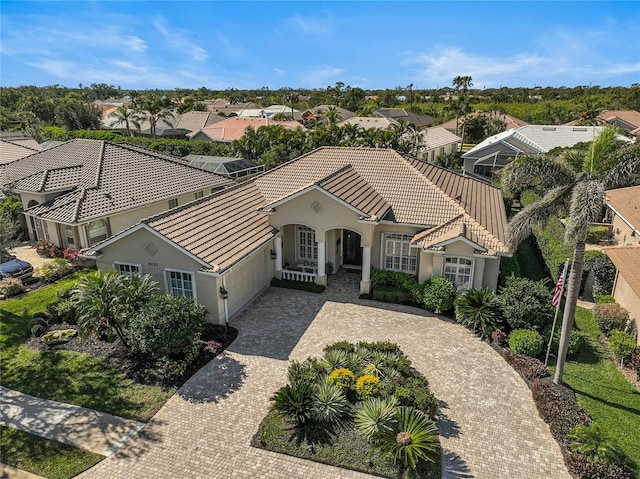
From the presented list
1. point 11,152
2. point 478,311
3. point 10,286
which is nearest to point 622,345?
point 478,311

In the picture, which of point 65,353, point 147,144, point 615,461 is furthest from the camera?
point 147,144

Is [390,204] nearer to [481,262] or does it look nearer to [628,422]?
[481,262]

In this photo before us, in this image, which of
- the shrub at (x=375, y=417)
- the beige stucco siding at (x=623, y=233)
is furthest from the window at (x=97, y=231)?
the beige stucco siding at (x=623, y=233)

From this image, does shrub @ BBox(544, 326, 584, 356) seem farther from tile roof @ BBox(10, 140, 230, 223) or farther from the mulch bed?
tile roof @ BBox(10, 140, 230, 223)

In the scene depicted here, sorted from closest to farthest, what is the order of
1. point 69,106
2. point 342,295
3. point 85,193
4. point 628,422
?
point 628,422 < point 342,295 < point 85,193 < point 69,106

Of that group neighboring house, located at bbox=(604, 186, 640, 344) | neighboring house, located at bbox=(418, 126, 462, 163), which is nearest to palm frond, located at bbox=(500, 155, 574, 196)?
neighboring house, located at bbox=(604, 186, 640, 344)

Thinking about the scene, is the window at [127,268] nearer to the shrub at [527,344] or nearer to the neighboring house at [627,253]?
the shrub at [527,344]

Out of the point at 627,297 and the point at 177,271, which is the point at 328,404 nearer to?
the point at 177,271

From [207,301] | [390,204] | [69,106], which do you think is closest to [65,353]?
[207,301]
